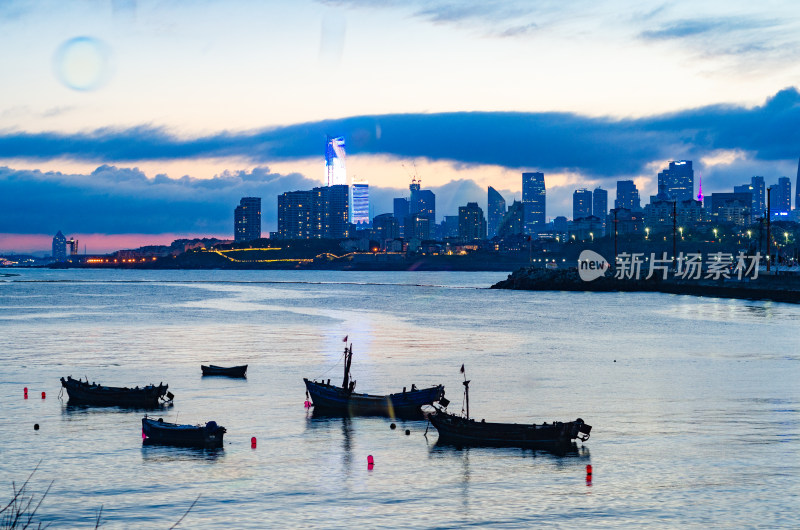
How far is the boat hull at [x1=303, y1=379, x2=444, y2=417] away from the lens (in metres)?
51.8

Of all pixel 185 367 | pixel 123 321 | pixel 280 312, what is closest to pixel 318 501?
pixel 185 367

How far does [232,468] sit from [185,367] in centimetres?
3881

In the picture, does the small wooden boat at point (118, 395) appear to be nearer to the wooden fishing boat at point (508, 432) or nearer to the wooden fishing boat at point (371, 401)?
the wooden fishing boat at point (371, 401)

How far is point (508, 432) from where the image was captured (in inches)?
1748

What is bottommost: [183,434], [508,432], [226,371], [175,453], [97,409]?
[97,409]

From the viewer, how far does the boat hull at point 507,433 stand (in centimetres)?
4350

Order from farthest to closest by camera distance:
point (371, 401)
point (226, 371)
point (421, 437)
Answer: point (226, 371) < point (371, 401) < point (421, 437)

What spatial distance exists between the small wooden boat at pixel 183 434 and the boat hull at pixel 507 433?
37.2ft

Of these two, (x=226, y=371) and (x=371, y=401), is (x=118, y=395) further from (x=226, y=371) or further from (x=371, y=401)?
(x=371, y=401)

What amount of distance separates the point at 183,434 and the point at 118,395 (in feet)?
46.9

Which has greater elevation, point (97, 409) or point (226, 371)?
point (226, 371)

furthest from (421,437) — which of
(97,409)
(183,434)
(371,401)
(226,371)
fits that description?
(226,371)

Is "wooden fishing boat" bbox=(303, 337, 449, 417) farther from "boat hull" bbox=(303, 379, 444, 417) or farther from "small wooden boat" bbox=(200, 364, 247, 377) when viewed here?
"small wooden boat" bbox=(200, 364, 247, 377)

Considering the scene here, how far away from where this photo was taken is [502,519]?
3331 cm
